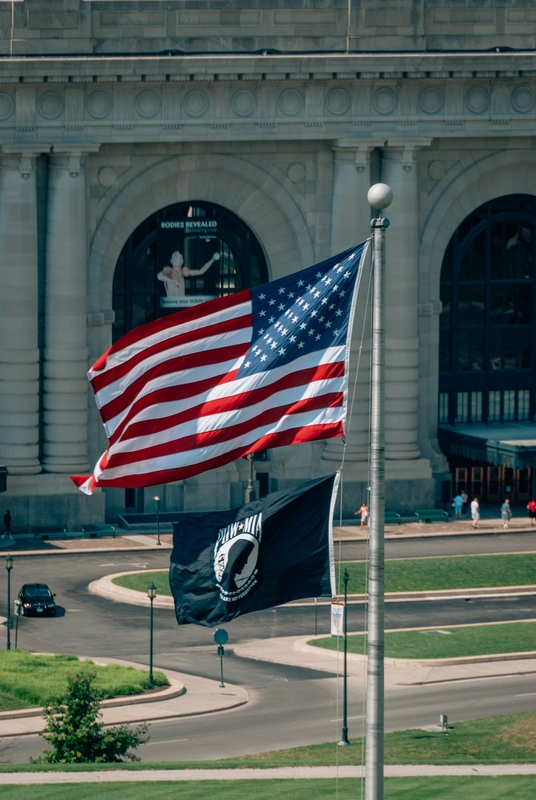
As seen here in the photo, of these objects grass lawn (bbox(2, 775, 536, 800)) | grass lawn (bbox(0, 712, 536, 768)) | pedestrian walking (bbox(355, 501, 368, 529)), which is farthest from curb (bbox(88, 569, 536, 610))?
grass lawn (bbox(2, 775, 536, 800))

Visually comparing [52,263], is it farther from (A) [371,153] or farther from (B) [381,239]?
(B) [381,239]

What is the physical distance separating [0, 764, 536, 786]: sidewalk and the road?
17.3 ft

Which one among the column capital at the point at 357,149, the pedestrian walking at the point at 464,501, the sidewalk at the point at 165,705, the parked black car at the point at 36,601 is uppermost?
the column capital at the point at 357,149

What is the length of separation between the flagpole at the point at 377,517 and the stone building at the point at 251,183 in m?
56.1

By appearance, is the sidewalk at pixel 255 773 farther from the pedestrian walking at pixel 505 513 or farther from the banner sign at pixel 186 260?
the banner sign at pixel 186 260

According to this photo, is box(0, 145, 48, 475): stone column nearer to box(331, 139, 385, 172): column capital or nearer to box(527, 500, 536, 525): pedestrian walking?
box(331, 139, 385, 172): column capital

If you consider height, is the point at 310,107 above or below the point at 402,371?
above

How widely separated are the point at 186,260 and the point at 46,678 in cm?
3089

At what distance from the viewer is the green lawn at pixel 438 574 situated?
70.8m

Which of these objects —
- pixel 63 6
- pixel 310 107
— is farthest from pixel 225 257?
pixel 63 6

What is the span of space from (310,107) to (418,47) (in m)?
5.76

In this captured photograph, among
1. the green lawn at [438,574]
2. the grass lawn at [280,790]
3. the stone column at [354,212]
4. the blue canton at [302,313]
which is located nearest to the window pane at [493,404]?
the stone column at [354,212]

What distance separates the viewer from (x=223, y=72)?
262ft

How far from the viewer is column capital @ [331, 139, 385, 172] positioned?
81.9 meters
